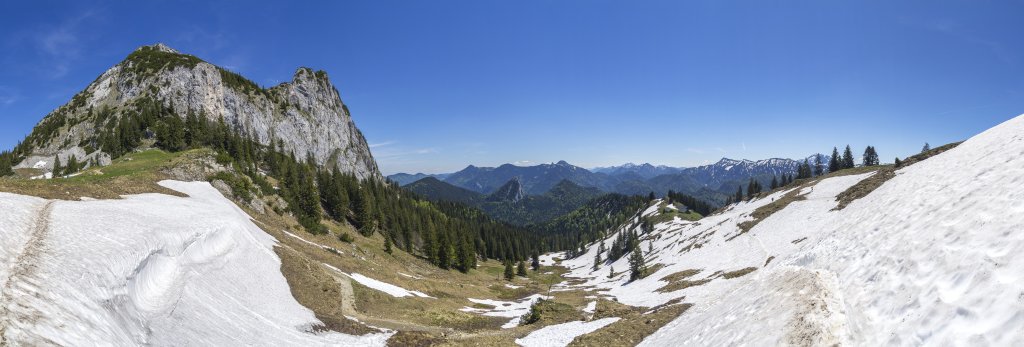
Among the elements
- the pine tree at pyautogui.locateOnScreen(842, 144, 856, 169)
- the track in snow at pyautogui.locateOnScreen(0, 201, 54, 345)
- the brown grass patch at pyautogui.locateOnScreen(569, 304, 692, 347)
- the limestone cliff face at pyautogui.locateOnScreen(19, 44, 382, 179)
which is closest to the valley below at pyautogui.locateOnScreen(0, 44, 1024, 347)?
the track in snow at pyautogui.locateOnScreen(0, 201, 54, 345)

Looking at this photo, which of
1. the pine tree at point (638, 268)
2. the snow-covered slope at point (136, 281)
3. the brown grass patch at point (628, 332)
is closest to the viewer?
the snow-covered slope at point (136, 281)

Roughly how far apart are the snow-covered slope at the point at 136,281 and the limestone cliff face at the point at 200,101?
84.7m

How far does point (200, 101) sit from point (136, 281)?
14068 cm

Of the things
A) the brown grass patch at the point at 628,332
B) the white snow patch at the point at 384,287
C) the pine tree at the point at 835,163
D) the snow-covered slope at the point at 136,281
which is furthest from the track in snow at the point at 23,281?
the pine tree at the point at 835,163

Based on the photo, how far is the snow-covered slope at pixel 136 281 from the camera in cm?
973

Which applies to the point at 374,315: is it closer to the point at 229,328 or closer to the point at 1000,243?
the point at 229,328

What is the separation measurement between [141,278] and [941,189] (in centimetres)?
3302

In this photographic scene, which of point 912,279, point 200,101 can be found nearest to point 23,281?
point 912,279

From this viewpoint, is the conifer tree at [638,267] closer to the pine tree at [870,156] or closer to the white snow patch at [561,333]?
the white snow patch at [561,333]

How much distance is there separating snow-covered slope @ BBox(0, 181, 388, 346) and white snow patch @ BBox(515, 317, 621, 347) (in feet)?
31.4

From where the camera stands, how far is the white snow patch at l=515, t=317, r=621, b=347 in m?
23.4

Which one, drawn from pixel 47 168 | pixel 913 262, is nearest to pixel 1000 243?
pixel 913 262

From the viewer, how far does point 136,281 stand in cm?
1486

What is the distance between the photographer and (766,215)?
69250 millimetres
